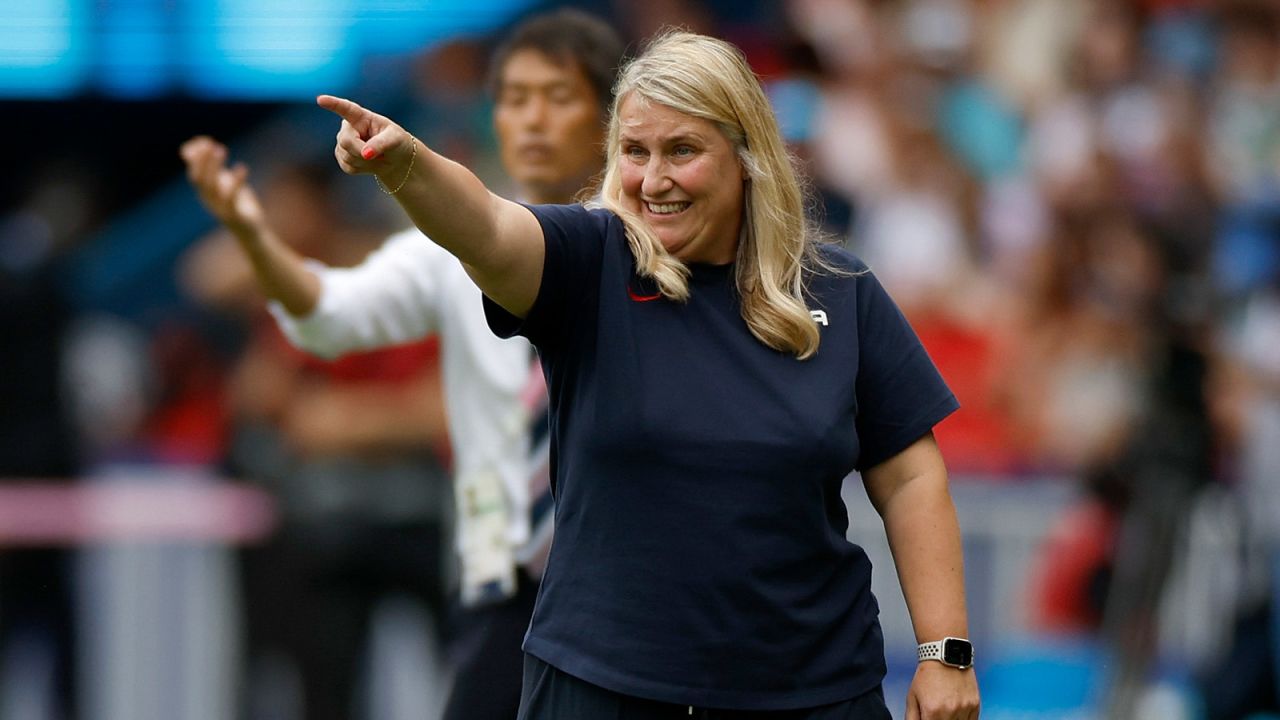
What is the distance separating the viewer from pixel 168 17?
10.1 m

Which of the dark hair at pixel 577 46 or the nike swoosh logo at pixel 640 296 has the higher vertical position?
the dark hair at pixel 577 46

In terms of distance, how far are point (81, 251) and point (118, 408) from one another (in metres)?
0.95

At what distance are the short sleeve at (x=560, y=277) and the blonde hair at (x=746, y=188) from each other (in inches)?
3.6

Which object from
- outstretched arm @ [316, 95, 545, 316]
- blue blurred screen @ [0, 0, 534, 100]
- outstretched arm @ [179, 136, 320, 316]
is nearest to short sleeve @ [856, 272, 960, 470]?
outstretched arm @ [316, 95, 545, 316]

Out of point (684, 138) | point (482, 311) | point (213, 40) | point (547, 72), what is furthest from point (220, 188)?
point (213, 40)

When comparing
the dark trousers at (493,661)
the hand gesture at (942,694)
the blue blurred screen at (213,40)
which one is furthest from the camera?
the blue blurred screen at (213,40)

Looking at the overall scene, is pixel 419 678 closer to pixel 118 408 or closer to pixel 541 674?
pixel 118 408

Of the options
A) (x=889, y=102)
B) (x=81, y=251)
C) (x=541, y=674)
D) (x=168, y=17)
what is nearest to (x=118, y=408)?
(x=81, y=251)

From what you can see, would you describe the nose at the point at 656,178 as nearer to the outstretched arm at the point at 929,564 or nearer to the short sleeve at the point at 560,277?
the short sleeve at the point at 560,277

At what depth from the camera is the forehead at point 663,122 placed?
3.39m

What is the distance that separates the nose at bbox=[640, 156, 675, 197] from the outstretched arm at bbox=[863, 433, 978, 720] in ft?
2.30

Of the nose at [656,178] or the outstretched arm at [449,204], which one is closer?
the outstretched arm at [449,204]

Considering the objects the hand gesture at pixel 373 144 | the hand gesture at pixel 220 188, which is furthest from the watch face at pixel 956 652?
the hand gesture at pixel 220 188

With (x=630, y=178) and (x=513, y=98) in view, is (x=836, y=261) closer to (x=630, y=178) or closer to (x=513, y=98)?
(x=630, y=178)
